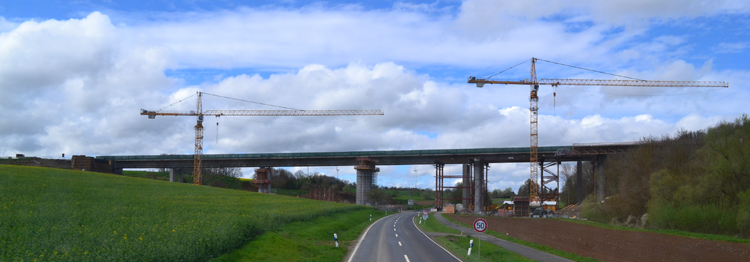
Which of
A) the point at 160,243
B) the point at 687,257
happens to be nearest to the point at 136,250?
the point at 160,243

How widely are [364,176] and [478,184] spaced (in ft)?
106

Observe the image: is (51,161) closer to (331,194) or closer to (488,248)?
(331,194)

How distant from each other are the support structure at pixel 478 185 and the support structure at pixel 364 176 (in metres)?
28.7

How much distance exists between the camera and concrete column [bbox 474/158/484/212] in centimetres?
12431

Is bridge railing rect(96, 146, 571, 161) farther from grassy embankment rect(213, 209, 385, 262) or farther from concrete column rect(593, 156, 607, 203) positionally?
grassy embankment rect(213, 209, 385, 262)

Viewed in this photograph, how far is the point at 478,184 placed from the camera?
126 m

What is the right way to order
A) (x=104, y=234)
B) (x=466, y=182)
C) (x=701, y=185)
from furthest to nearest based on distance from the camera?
(x=466, y=182)
(x=701, y=185)
(x=104, y=234)

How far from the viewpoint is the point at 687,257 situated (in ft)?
101

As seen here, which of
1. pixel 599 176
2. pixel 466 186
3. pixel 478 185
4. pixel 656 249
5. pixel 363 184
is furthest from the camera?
pixel 363 184

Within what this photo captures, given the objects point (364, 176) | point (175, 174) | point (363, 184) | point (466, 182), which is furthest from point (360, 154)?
point (175, 174)

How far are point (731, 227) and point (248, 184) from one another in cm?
14558

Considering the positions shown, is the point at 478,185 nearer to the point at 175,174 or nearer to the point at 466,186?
the point at 466,186

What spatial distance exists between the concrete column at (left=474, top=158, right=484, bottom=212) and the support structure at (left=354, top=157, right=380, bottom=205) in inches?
1129

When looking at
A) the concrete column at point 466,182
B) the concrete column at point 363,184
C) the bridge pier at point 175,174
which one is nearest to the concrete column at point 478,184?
the concrete column at point 466,182
